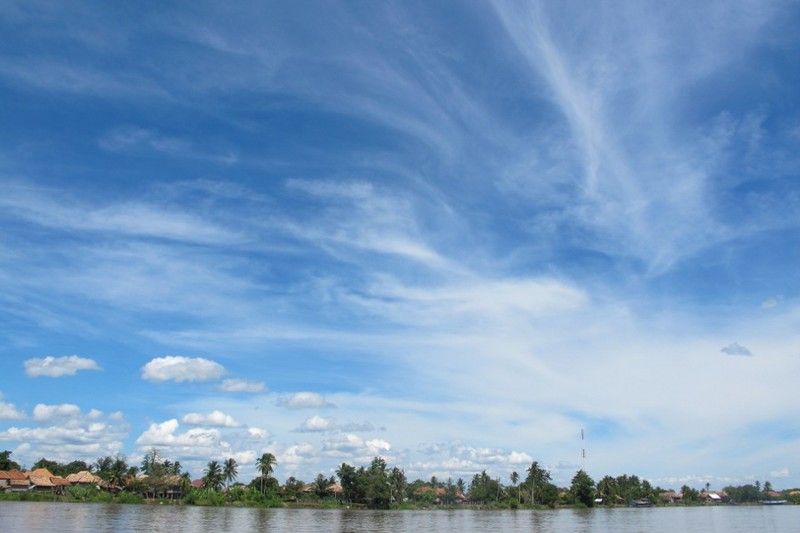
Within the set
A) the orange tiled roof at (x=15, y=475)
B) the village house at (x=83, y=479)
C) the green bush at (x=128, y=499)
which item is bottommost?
the green bush at (x=128, y=499)

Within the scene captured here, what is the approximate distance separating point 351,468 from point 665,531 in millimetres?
99974

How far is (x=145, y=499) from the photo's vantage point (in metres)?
136

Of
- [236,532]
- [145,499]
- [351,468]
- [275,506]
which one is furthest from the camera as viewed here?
[351,468]

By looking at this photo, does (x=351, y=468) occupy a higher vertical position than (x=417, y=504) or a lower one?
higher

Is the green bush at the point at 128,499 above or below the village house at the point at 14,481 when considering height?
below

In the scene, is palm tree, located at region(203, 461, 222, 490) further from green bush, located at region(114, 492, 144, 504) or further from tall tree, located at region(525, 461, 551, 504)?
tall tree, located at region(525, 461, 551, 504)

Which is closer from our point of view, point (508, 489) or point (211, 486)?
point (211, 486)

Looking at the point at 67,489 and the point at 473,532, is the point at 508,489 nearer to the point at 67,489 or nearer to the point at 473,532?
the point at 67,489

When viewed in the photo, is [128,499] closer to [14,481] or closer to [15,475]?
[14,481]

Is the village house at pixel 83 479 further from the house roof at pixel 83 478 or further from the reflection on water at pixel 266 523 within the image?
the reflection on water at pixel 266 523

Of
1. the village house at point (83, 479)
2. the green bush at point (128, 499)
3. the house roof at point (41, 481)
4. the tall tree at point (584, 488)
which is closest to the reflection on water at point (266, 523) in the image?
A: the green bush at point (128, 499)

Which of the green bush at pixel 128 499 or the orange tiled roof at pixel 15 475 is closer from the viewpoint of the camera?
the green bush at pixel 128 499

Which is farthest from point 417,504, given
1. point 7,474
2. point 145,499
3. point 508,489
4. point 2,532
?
point 2,532

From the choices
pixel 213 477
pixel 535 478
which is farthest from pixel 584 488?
pixel 213 477
